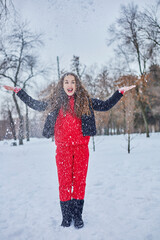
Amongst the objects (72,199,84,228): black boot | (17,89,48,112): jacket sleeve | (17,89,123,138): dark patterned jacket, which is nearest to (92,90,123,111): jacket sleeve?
(17,89,123,138): dark patterned jacket

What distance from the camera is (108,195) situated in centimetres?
299

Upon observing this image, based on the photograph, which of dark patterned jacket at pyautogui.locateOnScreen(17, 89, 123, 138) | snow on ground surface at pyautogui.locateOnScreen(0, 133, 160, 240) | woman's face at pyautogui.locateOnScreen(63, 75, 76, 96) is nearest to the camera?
snow on ground surface at pyautogui.locateOnScreen(0, 133, 160, 240)

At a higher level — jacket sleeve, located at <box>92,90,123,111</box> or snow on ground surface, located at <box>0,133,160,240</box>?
jacket sleeve, located at <box>92,90,123,111</box>

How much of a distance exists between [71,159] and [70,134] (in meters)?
0.32

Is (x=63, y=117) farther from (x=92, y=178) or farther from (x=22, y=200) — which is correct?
(x=92, y=178)

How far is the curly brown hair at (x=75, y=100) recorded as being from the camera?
2.20 metres

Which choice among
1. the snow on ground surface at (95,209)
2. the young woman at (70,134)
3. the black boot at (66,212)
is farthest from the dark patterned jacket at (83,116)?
the snow on ground surface at (95,209)

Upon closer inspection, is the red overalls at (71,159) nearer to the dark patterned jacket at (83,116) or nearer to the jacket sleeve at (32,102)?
the dark patterned jacket at (83,116)

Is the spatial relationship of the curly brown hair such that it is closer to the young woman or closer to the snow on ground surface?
the young woman

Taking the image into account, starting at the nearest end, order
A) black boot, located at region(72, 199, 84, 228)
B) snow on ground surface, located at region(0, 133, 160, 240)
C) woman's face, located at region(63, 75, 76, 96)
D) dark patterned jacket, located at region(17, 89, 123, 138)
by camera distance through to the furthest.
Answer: snow on ground surface, located at region(0, 133, 160, 240) → black boot, located at region(72, 199, 84, 228) → dark patterned jacket, located at region(17, 89, 123, 138) → woman's face, located at region(63, 75, 76, 96)

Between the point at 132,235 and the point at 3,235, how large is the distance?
147 centimetres

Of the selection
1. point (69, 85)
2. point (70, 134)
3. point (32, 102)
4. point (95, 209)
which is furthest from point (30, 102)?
point (95, 209)

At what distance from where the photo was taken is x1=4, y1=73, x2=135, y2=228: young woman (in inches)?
82.1

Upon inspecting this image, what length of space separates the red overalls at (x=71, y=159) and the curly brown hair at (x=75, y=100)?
0.41 ft
